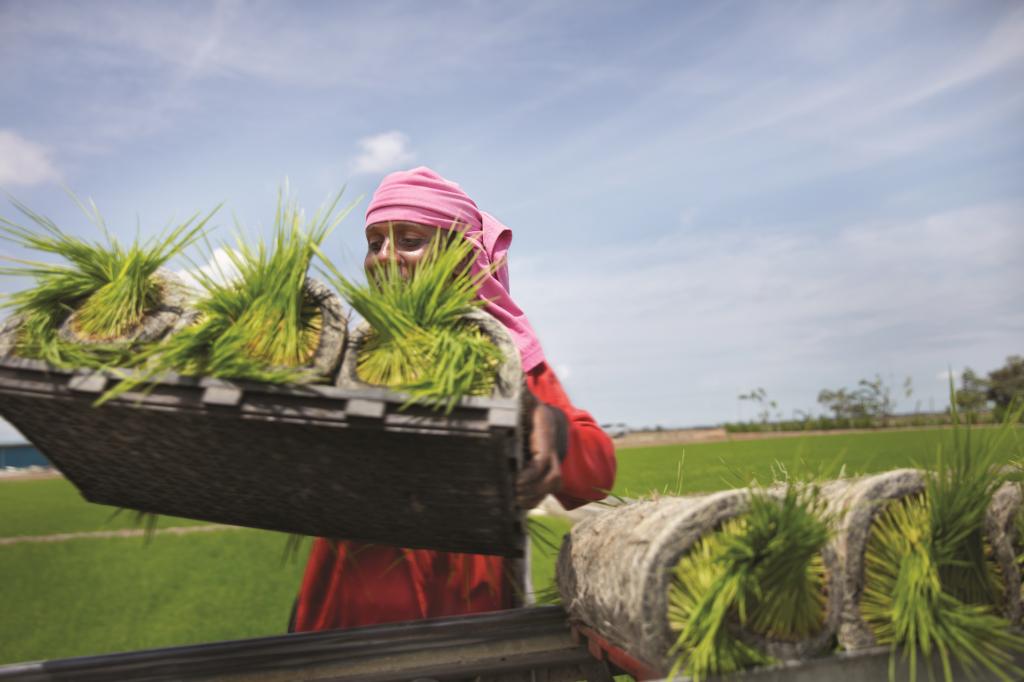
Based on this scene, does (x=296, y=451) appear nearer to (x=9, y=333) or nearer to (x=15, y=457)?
(x=9, y=333)

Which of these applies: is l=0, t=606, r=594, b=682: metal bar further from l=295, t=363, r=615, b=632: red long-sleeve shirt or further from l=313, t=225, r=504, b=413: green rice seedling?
l=313, t=225, r=504, b=413: green rice seedling

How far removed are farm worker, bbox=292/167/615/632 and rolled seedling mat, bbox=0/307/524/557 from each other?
10.5 inches

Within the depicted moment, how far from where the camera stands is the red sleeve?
1365 millimetres

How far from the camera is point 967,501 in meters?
1.08

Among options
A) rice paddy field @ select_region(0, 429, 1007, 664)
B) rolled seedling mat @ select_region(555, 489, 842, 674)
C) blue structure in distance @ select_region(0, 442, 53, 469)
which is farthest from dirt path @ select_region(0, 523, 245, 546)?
blue structure in distance @ select_region(0, 442, 53, 469)

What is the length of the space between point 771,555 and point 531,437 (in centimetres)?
45

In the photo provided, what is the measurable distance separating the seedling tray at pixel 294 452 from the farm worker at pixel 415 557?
0.87ft

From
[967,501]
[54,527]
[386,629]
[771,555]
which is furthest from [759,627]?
[54,527]

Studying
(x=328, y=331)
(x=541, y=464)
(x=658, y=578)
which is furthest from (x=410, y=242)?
(x=658, y=578)

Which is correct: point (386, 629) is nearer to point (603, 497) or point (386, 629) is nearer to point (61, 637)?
point (603, 497)

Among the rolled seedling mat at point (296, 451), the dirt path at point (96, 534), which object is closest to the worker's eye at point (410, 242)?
Result: the rolled seedling mat at point (296, 451)

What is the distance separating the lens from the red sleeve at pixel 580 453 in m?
1.37

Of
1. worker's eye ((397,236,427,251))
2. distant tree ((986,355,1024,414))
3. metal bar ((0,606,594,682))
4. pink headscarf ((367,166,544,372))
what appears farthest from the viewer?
distant tree ((986,355,1024,414))

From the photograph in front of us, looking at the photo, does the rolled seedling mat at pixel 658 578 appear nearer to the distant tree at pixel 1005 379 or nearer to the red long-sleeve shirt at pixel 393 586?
the red long-sleeve shirt at pixel 393 586
